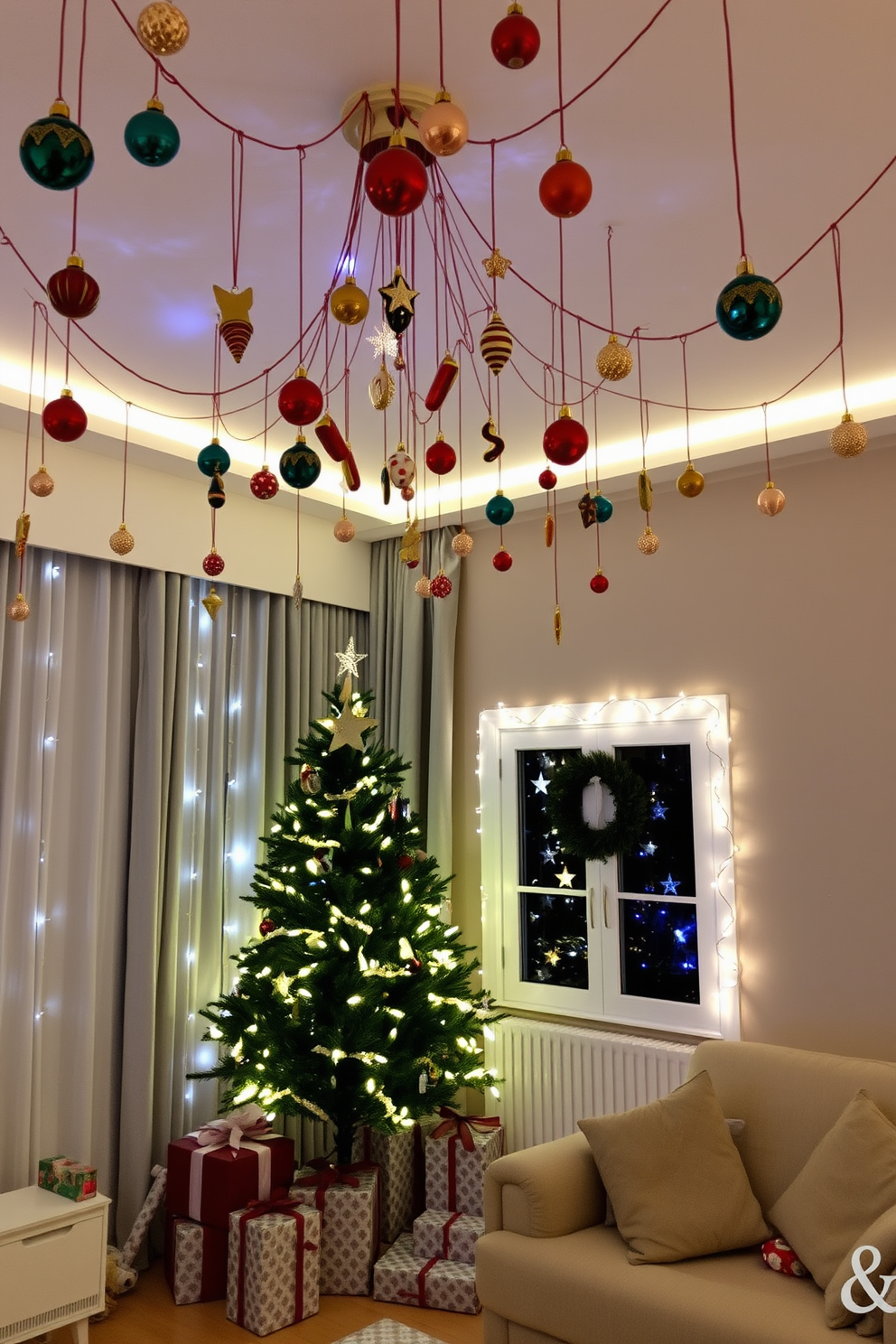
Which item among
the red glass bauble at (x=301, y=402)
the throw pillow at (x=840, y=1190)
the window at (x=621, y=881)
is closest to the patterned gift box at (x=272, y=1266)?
the window at (x=621, y=881)

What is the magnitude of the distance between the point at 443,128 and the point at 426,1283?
3548mm

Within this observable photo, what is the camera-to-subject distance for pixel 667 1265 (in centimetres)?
275

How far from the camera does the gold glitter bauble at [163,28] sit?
42.9 inches

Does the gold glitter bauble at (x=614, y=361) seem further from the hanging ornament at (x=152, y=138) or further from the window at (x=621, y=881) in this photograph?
the window at (x=621, y=881)

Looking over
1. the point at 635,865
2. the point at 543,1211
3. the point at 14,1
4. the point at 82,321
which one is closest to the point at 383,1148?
the point at 543,1211

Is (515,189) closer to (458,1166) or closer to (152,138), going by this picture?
(152,138)

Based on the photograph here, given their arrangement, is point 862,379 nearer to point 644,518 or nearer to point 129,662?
point 644,518

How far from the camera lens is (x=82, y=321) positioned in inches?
121

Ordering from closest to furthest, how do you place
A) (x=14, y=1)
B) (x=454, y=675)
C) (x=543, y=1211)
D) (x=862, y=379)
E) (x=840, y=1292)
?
(x=14, y=1)
(x=840, y=1292)
(x=543, y=1211)
(x=862, y=379)
(x=454, y=675)

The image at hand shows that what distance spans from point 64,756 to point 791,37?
10.4 feet

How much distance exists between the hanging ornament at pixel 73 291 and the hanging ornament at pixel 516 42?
22.1 inches

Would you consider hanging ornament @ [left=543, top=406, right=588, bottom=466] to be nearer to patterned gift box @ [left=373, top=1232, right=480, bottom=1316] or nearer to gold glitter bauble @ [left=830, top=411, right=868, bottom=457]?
gold glitter bauble @ [left=830, top=411, right=868, bottom=457]

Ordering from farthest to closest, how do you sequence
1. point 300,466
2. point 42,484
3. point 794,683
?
1. point 794,683
2. point 42,484
3. point 300,466

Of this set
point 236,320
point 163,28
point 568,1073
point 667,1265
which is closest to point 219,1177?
point 568,1073
